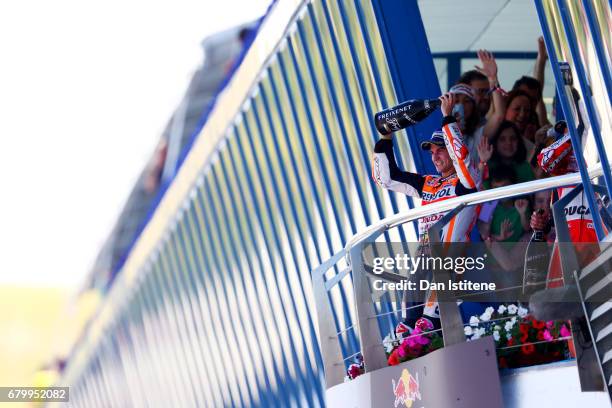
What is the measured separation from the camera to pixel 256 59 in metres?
15.1

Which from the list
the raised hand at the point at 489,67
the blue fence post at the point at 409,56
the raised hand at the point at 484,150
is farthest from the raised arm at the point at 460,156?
the blue fence post at the point at 409,56

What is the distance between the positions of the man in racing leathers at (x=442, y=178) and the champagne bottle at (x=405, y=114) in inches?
7.1

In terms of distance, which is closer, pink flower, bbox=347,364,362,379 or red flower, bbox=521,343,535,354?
red flower, bbox=521,343,535,354

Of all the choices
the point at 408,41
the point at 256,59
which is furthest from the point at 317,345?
the point at 408,41

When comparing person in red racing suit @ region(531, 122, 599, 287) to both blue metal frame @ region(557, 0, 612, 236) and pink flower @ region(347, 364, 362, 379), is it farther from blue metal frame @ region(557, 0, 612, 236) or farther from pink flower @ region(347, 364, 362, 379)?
pink flower @ region(347, 364, 362, 379)

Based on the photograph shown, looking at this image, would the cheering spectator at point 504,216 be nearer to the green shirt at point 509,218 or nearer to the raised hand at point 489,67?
the green shirt at point 509,218

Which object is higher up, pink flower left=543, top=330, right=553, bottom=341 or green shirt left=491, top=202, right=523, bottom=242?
green shirt left=491, top=202, right=523, bottom=242

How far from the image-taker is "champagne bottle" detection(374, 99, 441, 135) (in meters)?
8.73

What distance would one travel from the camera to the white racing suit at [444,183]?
26.7 feet

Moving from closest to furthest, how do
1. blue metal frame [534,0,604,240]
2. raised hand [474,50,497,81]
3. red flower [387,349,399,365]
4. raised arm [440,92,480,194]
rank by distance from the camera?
1. blue metal frame [534,0,604,240]
2. red flower [387,349,399,365]
3. raised arm [440,92,480,194]
4. raised hand [474,50,497,81]

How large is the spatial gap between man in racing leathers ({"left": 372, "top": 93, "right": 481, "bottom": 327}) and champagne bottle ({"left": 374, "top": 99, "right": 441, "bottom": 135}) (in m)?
0.18

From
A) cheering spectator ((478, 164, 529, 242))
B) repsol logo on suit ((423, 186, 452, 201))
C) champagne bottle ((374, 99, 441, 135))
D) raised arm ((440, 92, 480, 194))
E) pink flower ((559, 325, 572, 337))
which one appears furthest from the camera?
cheering spectator ((478, 164, 529, 242))

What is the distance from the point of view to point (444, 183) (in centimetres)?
870

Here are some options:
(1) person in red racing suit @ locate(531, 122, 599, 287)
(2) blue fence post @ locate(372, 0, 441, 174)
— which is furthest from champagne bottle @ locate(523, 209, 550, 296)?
(2) blue fence post @ locate(372, 0, 441, 174)
